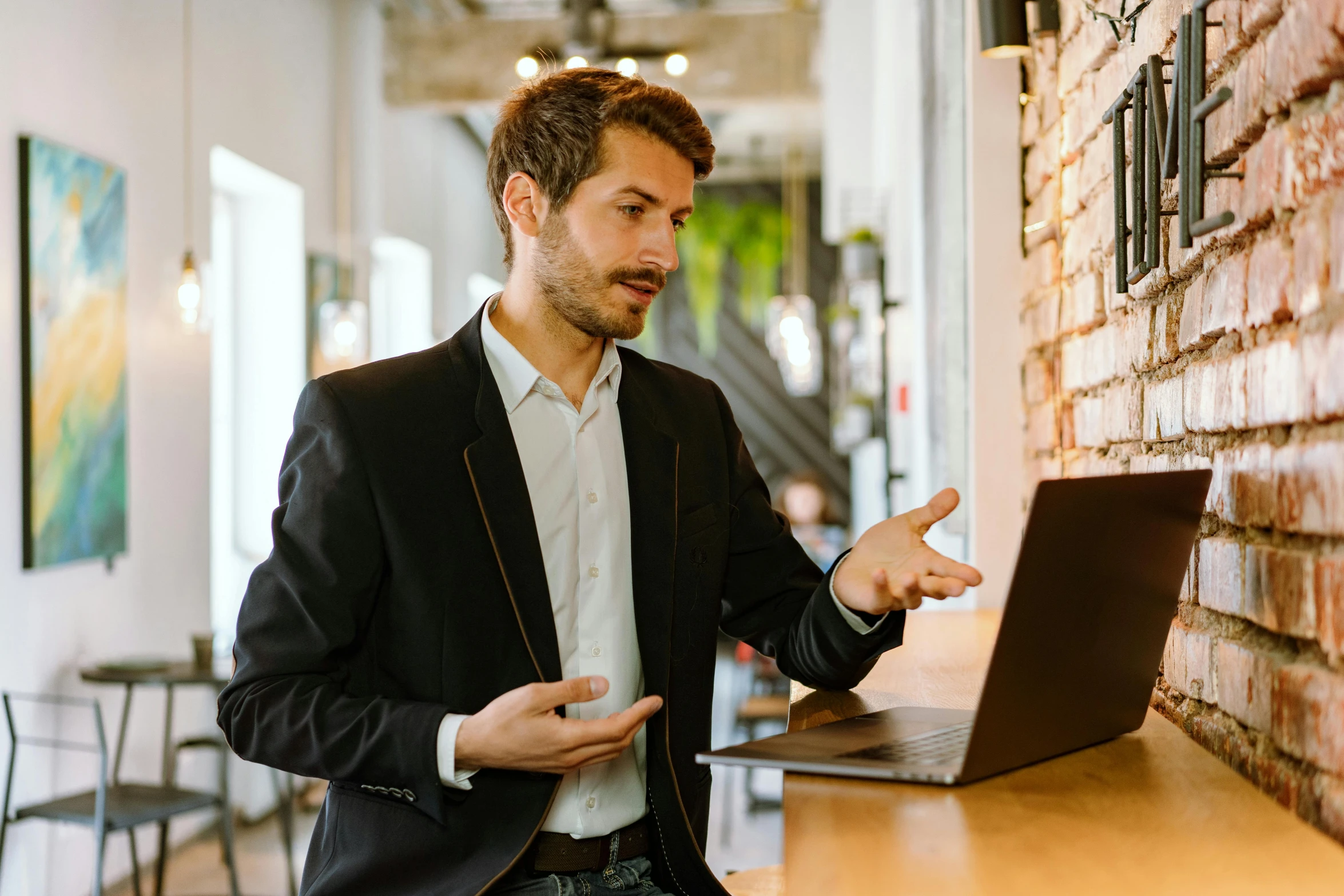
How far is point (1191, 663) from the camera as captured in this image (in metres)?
1.29

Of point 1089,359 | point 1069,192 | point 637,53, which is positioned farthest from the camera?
point 637,53

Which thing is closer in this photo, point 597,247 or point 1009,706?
point 1009,706

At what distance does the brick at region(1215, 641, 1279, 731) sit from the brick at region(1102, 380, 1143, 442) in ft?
1.23

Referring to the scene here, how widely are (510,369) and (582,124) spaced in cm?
32

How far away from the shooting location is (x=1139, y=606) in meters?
1.13

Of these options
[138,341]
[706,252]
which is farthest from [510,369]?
[706,252]

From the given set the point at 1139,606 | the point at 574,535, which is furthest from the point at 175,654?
the point at 1139,606

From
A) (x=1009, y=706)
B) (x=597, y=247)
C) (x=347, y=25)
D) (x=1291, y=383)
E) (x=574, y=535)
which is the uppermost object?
(x=347, y=25)

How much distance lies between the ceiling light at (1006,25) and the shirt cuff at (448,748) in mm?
1424

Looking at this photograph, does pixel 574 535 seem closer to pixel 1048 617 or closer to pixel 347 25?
pixel 1048 617

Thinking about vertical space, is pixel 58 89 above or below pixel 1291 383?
above

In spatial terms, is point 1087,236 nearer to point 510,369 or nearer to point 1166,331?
point 1166,331

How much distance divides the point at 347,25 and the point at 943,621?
18.0 ft

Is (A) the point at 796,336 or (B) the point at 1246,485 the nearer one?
(B) the point at 1246,485
